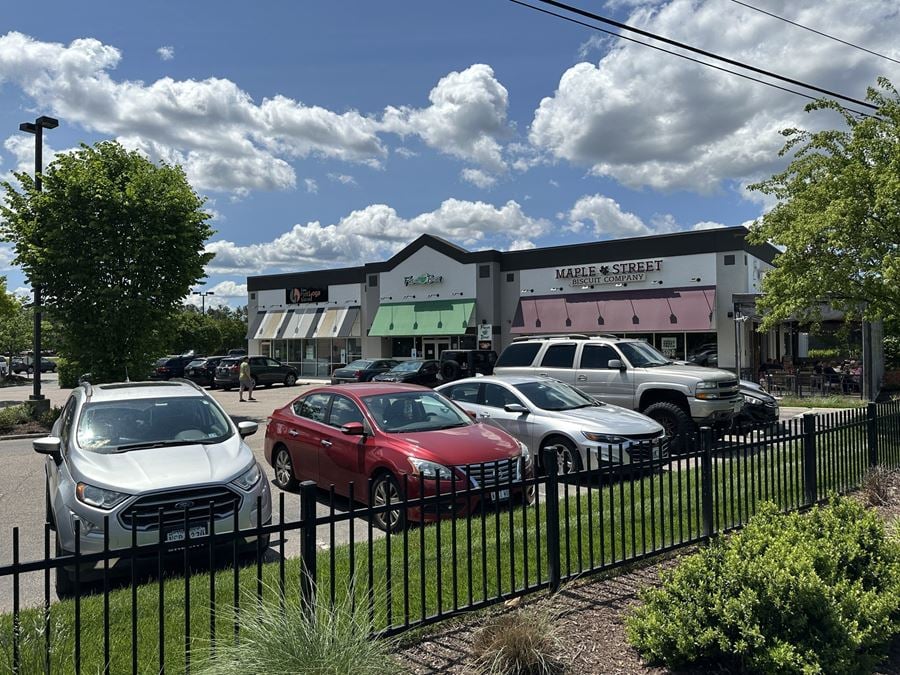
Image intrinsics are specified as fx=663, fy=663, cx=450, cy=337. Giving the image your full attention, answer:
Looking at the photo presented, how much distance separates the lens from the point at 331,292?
42.8 meters

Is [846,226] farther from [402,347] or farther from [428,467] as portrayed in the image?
[402,347]

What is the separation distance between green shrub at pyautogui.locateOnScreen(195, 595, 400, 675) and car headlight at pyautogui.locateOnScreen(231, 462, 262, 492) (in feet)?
8.29

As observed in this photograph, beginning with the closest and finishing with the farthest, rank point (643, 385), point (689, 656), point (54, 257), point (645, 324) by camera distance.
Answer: point (689, 656)
point (643, 385)
point (54, 257)
point (645, 324)

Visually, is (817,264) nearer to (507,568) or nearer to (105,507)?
(507,568)

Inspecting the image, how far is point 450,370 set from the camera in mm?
21797

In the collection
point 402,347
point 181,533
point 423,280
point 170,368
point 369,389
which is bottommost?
point 181,533

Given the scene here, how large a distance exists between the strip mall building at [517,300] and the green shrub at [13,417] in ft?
69.9

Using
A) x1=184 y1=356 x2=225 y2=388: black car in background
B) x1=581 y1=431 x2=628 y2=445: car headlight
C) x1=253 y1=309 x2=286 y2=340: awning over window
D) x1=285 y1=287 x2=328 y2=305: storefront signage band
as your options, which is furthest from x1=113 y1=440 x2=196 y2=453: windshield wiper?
x1=253 y1=309 x2=286 y2=340: awning over window

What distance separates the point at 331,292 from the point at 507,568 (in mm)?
38731

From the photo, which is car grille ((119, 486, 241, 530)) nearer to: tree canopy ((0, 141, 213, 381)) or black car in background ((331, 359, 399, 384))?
tree canopy ((0, 141, 213, 381))

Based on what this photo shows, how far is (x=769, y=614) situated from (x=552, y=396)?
263 inches

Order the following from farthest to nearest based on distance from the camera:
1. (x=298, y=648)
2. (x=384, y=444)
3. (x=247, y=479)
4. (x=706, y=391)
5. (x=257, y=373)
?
(x=257, y=373) → (x=706, y=391) → (x=384, y=444) → (x=247, y=479) → (x=298, y=648)

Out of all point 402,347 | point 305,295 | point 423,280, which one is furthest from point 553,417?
point 305,295

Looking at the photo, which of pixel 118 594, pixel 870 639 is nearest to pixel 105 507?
pixel 118 594
